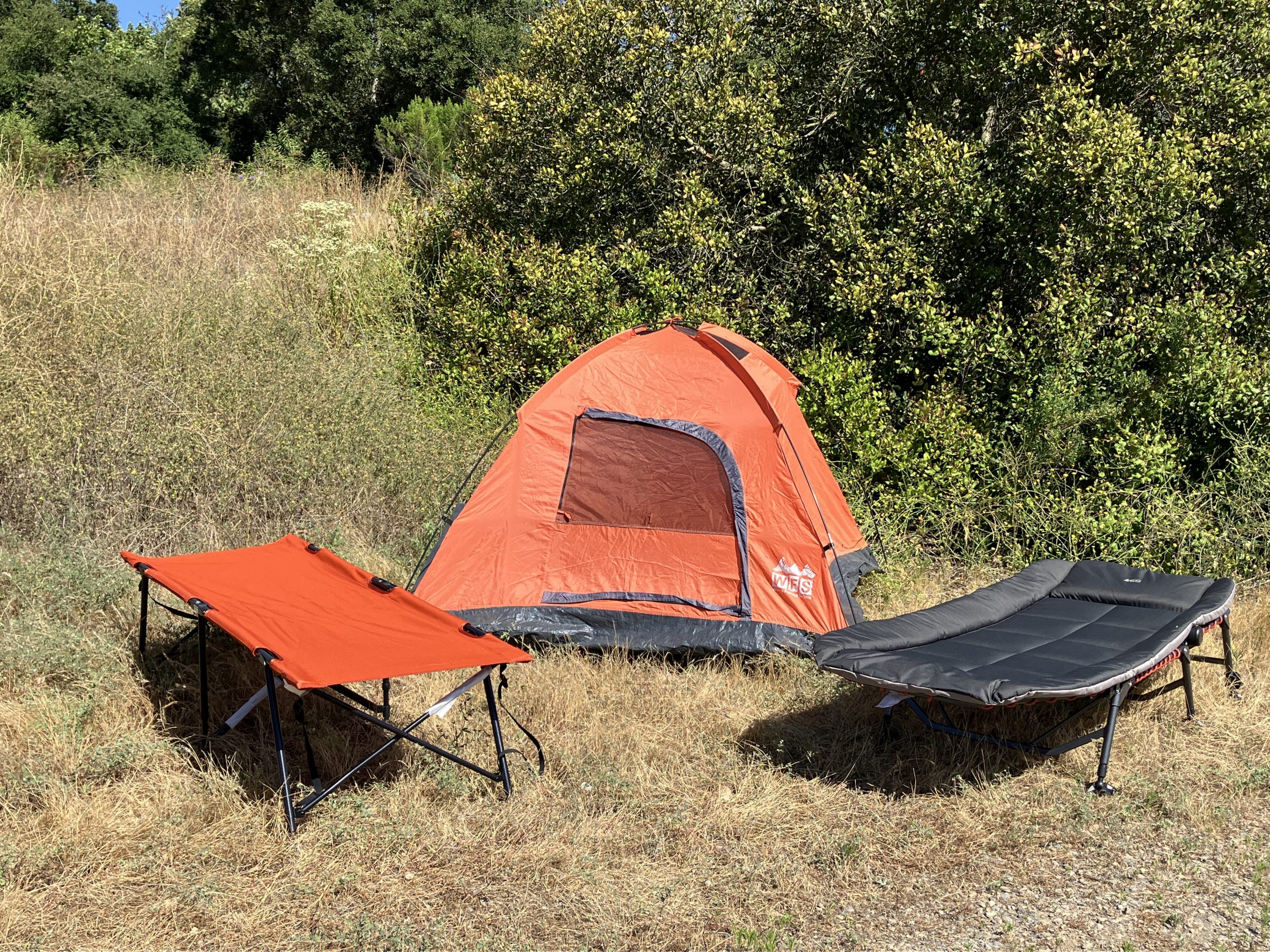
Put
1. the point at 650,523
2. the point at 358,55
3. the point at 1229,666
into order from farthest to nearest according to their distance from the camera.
→ the point at 358,55, the point at 650,523, the point at 1229,666

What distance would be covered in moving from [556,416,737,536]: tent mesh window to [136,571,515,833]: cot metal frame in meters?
1.40

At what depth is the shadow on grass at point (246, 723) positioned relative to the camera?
4.00m

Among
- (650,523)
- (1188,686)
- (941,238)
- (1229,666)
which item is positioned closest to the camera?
(1188,686)

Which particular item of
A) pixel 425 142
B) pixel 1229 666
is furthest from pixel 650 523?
pixel 425 142

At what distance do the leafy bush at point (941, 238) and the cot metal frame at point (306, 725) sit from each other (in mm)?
3891

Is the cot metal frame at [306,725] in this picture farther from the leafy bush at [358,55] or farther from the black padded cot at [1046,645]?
the leafy bush at [358,55]

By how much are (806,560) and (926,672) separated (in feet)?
5.16

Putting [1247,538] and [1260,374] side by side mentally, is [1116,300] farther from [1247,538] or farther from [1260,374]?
[1247,538]

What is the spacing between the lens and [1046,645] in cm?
446

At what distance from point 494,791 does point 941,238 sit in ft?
16.9

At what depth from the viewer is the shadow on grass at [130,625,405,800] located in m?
4.00

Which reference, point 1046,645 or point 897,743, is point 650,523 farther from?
point 1046,645

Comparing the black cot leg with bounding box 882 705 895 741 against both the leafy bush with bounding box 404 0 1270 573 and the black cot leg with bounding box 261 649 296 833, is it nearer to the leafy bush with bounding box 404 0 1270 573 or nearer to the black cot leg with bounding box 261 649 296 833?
the black cot leg with bounding box 261 649 296 833

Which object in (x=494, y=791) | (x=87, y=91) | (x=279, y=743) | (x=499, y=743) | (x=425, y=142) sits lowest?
(x=494, y=791)
